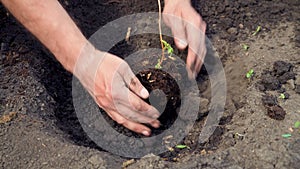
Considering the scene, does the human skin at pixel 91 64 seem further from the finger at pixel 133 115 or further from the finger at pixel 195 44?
the finger at pixel 195 44

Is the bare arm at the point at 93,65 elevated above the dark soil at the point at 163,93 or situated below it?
above

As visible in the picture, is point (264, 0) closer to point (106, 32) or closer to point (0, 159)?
point (106, 32)

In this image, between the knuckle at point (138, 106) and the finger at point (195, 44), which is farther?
the finger at point (195, 44)

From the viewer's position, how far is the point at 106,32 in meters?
2.80

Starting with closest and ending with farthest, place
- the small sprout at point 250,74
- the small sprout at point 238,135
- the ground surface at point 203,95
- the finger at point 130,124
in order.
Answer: the ground surface at point 203,95 < the small sprout at point 238,135 < the finger at point 130,124 < the small sprout at point 250,74

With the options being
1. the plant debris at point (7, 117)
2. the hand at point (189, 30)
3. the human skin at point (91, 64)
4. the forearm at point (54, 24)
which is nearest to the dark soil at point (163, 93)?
the human skin at point (91, 64)

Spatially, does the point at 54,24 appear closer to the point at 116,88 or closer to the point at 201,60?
the point at 116,88

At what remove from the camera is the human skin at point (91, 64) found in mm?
2074

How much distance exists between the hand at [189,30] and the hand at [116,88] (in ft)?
1.46

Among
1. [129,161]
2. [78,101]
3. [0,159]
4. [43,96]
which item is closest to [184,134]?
[129,161]

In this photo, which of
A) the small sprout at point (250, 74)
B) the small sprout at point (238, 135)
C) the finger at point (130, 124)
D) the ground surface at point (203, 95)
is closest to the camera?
the ground surface at point (203, 95)

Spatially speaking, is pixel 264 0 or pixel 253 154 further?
pixel 264 0

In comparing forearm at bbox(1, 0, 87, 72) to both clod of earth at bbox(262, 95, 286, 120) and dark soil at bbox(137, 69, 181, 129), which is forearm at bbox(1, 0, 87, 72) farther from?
clod of earth at bbox(262, 95, 286, 120)

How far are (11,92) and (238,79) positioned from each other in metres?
1.30
